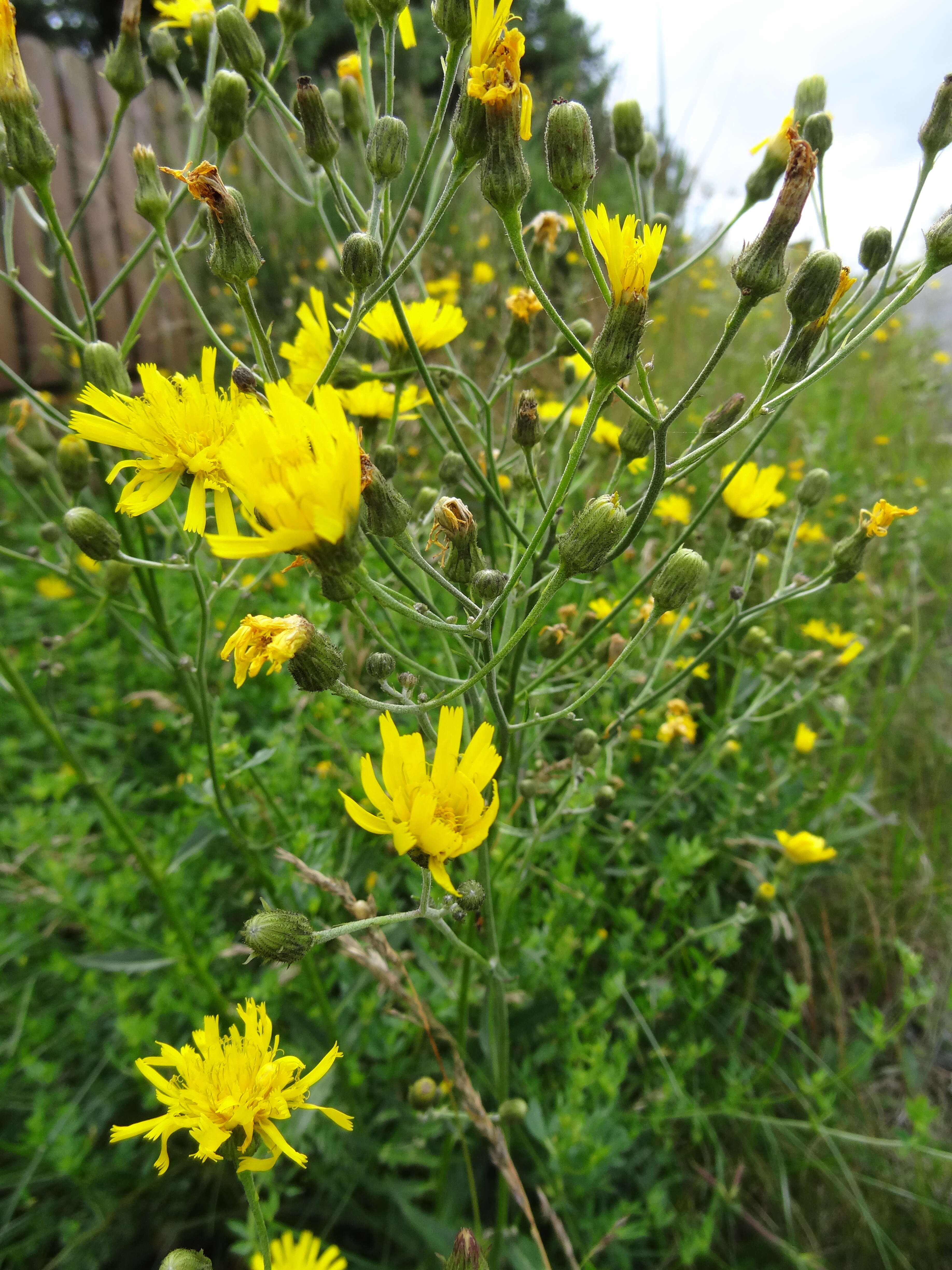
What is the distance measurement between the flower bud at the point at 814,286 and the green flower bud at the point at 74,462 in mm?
1432

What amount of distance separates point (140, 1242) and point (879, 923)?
2407mm

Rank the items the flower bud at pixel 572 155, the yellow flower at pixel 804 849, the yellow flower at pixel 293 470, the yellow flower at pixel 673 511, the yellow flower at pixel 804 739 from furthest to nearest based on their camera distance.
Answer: the yellow flower at pixel 673 511
the yellow flower at pixel 804 739
the yellow flower at pixel 804 849
the flower bud at pixel 572 155
the yellow flower at pixel 293 470

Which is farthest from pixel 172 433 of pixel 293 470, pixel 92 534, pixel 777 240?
pixel 777 240

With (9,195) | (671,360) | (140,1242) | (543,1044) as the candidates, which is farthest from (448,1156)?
(671,360)

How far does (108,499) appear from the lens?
3955mm

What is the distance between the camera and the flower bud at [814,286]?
3.21ft

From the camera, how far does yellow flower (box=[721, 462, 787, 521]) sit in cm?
178

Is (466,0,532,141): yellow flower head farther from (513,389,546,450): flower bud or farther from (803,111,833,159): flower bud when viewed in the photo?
(803,111,833,159): flower bud

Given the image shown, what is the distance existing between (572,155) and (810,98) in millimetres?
837

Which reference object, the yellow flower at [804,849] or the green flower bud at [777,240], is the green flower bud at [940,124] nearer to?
the green flower bud at [777,240]

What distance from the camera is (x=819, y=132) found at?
1.43 meters

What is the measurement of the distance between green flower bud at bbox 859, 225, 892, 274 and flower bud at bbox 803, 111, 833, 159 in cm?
20

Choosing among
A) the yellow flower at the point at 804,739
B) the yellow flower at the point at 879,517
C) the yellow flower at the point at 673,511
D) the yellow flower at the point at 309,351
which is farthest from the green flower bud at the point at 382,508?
the yellow flower at the point at 673,511

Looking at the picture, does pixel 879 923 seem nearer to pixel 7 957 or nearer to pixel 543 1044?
pixel 543 1044
